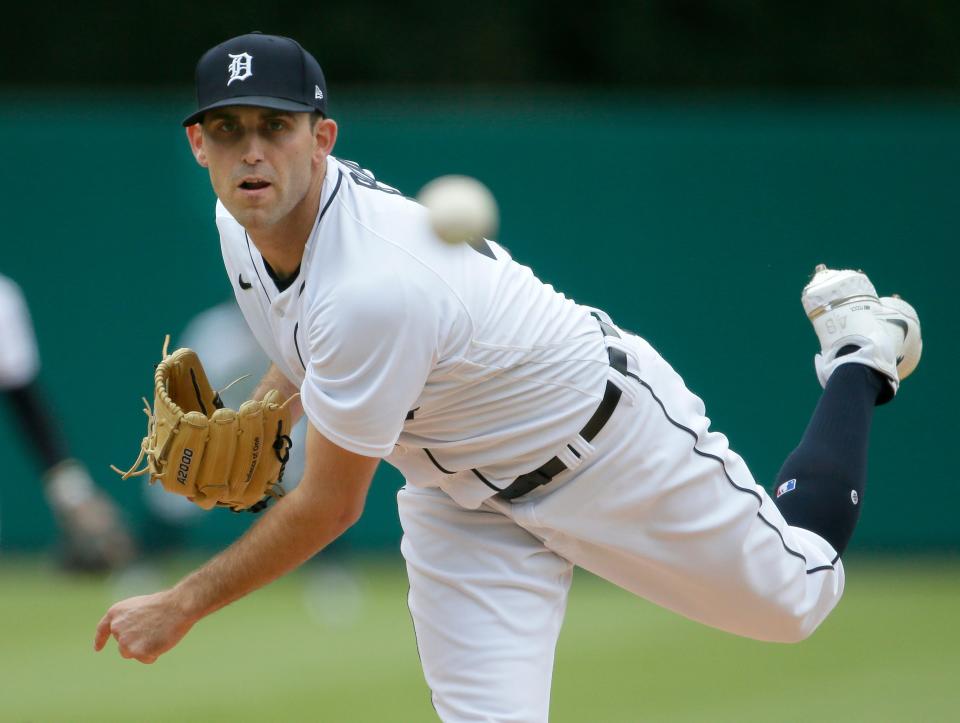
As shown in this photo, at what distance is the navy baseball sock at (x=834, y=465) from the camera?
417 cm

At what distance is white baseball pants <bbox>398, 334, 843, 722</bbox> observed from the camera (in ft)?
12.4

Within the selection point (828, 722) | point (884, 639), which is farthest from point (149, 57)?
point (828, 722)

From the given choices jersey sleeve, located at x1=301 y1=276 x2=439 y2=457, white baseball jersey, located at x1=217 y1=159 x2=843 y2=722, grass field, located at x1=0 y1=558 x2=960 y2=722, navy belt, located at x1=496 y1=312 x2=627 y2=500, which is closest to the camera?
jersey sleeve, located at x1=301 y1=276 x2=439 y2=457

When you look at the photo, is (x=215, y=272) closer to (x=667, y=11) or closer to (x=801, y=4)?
(x=667, y=11)

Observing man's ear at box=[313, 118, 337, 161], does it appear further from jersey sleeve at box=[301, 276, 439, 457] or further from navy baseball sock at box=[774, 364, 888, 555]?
navy baseball sock at box=[774, 364, 888, 555]

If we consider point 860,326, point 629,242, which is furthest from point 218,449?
point 629,242

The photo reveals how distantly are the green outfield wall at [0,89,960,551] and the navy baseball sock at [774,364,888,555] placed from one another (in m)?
5.73

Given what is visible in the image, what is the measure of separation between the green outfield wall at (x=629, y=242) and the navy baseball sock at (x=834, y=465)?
5.73 meters

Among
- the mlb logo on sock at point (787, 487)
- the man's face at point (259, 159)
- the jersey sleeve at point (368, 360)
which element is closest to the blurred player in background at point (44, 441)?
the man's face at point (259, 159)

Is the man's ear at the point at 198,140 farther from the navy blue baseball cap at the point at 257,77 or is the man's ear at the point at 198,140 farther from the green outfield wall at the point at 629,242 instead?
the green outfield wall at the point at 629,242

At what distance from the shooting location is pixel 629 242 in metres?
10.2

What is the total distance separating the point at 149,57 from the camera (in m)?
13.9

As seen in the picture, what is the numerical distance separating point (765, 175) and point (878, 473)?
7.16 ft

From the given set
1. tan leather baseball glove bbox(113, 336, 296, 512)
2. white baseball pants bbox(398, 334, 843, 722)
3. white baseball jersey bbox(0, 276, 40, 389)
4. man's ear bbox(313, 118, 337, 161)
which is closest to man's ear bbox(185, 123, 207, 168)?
man's ear bbox(313, 118, 337, 161)
